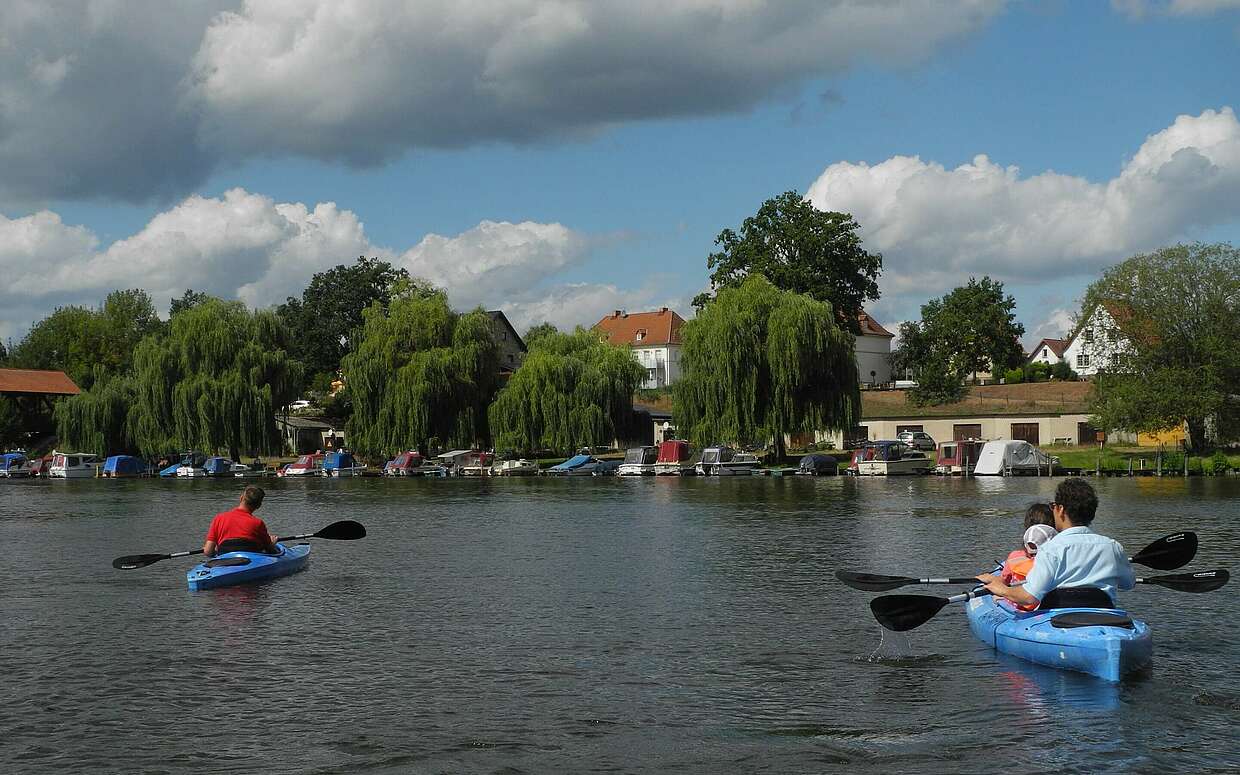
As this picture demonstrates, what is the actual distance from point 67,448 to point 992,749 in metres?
86.9

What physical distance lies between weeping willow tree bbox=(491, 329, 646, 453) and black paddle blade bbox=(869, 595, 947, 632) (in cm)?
6050

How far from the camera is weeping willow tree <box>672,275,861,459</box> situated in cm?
6650

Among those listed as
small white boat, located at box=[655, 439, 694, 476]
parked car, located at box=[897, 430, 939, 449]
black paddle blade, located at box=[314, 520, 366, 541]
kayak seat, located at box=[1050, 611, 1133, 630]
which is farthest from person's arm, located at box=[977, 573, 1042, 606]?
parked car, located at box=[897, 430, 939, 449]

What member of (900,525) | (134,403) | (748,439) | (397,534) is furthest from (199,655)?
(134,403)

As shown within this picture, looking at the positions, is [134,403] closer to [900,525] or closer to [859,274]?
[859,274]

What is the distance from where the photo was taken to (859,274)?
290 ft

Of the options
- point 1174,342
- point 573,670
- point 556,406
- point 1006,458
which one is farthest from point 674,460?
point 573,670

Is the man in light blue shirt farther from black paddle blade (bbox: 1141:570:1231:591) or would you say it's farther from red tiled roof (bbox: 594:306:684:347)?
red tiled roof (bbox: 594:306:684:347)

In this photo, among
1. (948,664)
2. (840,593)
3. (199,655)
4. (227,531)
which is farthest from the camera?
(227,531)

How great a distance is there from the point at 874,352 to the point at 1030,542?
413 ft

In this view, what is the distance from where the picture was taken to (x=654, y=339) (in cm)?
14125

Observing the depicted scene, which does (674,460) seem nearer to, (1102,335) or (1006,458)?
(1006,458)

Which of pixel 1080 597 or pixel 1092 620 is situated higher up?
pixel 1080 597

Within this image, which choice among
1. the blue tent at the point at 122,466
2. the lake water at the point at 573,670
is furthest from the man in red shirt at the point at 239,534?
the blue tent at the point at 122,466
